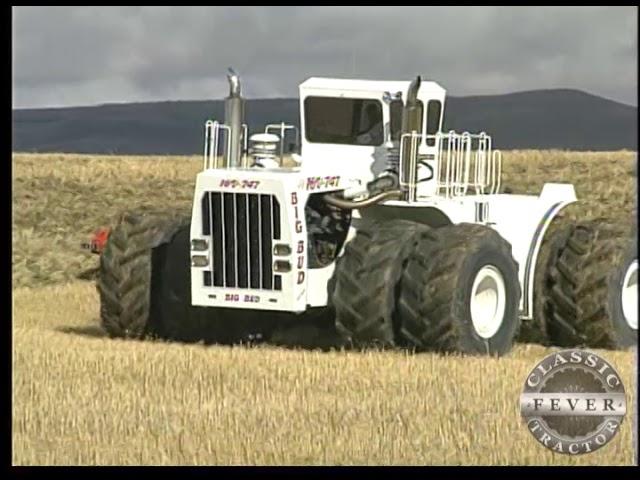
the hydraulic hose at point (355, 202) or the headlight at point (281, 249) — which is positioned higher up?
the hydraulic hose at point (355, 202)

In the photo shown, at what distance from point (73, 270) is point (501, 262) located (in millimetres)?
11770

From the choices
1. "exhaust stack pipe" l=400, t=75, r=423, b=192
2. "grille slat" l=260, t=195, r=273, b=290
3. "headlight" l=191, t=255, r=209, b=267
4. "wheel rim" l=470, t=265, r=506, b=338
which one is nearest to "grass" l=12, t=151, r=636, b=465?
"wheel rim" l=470, t=265, r=506, b=338

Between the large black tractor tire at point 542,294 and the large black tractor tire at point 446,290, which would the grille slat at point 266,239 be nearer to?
the large black tractor tire at point 446,290

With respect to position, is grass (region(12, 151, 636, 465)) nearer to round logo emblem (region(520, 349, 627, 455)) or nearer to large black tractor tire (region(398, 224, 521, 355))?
round logo emblem (region(520, 349, 627, 455))

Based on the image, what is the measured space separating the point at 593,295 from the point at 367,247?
2984 millimetres

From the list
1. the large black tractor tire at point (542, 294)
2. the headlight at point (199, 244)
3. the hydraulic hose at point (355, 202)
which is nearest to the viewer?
the headlight at point (199, 244)

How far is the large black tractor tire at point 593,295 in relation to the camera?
15.8 m

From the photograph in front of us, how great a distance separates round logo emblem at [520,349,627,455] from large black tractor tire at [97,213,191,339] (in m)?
5.36

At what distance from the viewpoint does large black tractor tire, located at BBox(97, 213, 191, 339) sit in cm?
1545

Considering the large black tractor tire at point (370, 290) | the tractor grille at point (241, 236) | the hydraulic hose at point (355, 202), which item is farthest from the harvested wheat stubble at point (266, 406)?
the hydraulic hose at point (355, 202)

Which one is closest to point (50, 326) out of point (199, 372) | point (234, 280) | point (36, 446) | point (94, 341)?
point (94, 341)

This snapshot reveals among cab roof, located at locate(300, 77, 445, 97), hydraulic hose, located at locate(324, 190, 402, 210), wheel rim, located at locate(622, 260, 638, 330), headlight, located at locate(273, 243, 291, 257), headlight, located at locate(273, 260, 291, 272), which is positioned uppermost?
cab roof, located at locate(300, 77, 445, 97)

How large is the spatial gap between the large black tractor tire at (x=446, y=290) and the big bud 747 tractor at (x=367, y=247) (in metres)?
0.01

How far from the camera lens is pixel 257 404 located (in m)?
11.2
